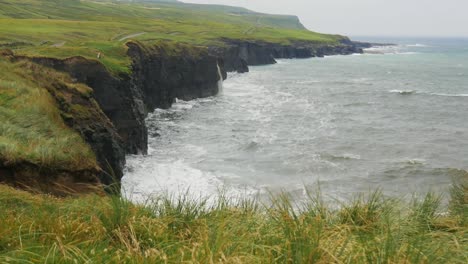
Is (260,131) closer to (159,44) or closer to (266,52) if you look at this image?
(159,44)

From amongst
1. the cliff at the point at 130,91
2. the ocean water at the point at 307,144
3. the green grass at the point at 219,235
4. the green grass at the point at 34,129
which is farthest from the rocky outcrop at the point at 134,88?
the ocean water at the point at 307,144

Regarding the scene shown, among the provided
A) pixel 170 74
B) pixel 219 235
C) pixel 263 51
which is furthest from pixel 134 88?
pixel 263 51

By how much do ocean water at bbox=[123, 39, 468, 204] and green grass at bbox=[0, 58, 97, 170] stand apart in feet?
8.00

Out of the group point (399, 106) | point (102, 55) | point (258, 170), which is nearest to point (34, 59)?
point (102, 55)

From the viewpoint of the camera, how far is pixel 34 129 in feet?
46.3

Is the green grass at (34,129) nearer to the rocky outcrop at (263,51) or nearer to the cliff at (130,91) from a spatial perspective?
the cliff at (130,91)

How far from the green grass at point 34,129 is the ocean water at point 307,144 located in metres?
2.44

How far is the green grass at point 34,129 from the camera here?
12000mm

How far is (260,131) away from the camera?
35.7m

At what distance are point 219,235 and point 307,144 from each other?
26.3 meters

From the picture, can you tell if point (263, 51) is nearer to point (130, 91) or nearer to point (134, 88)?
point (134, 88)

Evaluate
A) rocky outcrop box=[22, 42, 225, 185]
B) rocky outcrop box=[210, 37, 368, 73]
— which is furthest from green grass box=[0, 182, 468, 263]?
rocky outcrop box=[210, 37, 368, 73]

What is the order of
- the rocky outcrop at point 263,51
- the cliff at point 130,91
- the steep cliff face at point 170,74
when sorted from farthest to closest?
the rocky outcrop at point 263,51 → the steep cliff face at point 170,74 → the cliff at point 130,91

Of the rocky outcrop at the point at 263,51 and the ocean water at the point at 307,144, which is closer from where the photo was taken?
the ocean water at the point at 307,144
